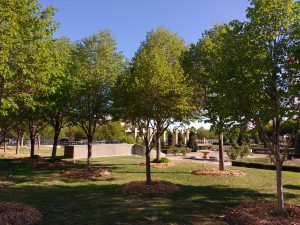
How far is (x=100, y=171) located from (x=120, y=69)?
703cm

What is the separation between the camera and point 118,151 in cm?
4128

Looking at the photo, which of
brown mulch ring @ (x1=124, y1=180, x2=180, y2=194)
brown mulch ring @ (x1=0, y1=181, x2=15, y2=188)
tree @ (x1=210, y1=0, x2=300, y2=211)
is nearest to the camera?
tree @ (x1=210, y1=0, x2=300, y2=211)

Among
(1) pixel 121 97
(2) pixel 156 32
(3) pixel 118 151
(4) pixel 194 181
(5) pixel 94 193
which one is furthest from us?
(3) pixel 118 151

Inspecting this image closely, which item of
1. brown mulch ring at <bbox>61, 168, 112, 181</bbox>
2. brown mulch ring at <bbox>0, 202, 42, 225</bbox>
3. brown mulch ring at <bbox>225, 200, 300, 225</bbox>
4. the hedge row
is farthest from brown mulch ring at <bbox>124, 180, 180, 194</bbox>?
the hedge row

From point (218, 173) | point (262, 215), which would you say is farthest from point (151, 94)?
point (218, 173)

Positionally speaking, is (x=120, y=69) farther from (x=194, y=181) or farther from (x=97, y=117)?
(x=194, y=181)

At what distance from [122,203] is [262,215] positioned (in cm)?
540

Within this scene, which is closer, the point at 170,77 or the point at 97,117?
the point at 170,77

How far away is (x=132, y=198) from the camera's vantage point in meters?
14.0

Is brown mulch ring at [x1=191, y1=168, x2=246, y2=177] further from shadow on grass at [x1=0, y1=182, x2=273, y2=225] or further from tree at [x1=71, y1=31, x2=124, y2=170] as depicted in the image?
tree at [x1=71, y1=31, x2=124, y2=170]

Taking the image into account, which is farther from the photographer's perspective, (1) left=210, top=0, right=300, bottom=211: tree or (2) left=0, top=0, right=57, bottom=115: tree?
(1) left=210, top=0, right=300, bottom=211: tree

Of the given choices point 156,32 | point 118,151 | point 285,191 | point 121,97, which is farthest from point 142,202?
point 118,151

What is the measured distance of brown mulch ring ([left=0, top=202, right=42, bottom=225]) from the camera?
9820 millimetres

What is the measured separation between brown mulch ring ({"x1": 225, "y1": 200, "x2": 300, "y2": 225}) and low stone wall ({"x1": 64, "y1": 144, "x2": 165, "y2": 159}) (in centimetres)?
2548
